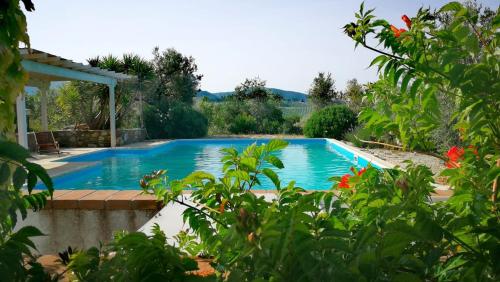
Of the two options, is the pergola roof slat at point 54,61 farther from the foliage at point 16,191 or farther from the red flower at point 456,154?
the red flower at point 456,154

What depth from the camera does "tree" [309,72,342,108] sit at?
24.4 meters

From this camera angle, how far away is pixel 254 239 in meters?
0.67

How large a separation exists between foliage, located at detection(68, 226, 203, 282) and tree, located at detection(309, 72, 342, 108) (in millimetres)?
23817

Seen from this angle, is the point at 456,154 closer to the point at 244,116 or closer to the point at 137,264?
the point at 137,264

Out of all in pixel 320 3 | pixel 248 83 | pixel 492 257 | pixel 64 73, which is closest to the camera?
pixel 492 257

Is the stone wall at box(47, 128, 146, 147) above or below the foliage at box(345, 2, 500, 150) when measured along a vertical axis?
below

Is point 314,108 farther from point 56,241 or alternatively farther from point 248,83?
point 56,241

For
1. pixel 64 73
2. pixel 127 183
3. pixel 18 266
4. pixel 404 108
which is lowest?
pixel 127 183

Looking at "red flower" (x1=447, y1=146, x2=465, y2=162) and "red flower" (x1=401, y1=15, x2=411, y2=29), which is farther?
"red flower" (x1=447, y1=146, x2=465, y2=162)

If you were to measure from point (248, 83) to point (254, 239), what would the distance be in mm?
24372

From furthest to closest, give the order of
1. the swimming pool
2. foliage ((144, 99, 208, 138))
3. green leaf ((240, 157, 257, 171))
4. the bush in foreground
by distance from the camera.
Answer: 1. foliage ((144, 99, 208, 138))
2. the swimming pool
3. green leaf ((240, 157, 257, 171))
4. the bush in foreground

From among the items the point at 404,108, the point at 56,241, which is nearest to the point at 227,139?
the point at 56,241

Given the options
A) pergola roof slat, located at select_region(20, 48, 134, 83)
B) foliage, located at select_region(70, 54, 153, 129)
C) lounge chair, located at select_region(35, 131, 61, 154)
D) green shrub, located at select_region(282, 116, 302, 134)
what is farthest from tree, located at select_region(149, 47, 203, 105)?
lounge chair, located at select_region(35, 131, 61, 154)

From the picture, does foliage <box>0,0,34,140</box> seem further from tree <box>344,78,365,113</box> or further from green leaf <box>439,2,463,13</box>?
tree <box>344,78,365,113</box>
